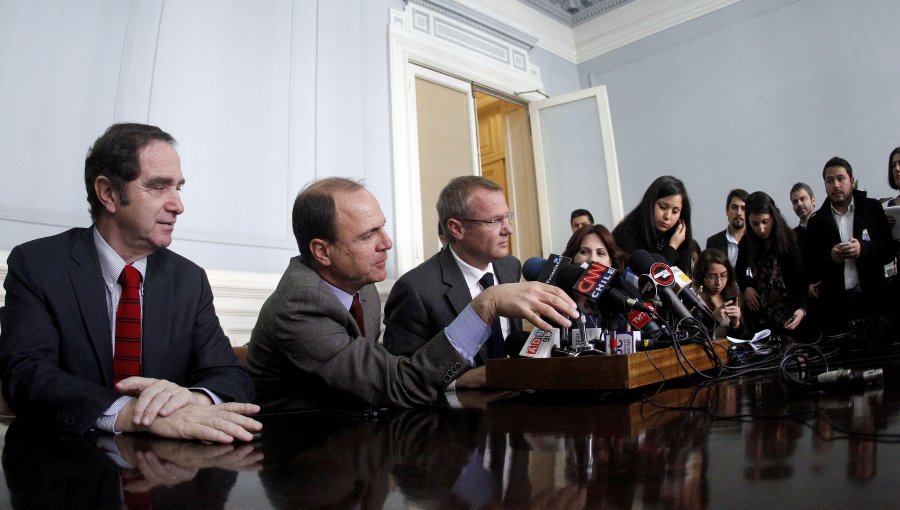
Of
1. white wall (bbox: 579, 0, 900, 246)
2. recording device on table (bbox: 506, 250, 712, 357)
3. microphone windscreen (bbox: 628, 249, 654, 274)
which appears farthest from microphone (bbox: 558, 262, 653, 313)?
white wall (bbox: 579, 0, 900, 246)

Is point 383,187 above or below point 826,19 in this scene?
below

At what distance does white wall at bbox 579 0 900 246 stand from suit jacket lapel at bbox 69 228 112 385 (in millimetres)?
5245

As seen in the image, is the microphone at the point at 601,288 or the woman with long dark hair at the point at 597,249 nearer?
the microphone at the point at 601,288

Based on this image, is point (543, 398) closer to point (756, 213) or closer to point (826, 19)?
point (756, 213)

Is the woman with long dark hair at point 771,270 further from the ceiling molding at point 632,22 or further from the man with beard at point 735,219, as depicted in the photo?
the ceiling molding at point 632,22

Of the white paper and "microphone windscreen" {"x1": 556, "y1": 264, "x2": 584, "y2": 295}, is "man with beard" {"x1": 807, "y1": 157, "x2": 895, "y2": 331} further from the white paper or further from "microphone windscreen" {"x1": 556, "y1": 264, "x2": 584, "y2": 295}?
"microphone windscreen" {"x1": 556, "y1": 264, "x2": 584, "y2": 295}

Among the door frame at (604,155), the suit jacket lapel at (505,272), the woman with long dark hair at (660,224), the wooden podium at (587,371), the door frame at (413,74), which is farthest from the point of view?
the door frame at (604,155)

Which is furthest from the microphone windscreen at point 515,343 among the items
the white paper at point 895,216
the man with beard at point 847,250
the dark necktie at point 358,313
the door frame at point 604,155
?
the door frame at point 604,155

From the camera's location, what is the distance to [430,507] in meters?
0.47

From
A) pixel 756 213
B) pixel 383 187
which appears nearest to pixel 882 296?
pixel 756 213

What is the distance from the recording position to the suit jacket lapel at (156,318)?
141 centimetres

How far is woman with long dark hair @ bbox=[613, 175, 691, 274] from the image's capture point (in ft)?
9.32

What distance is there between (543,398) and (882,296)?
324cm

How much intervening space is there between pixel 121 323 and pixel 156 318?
2.8 inches
